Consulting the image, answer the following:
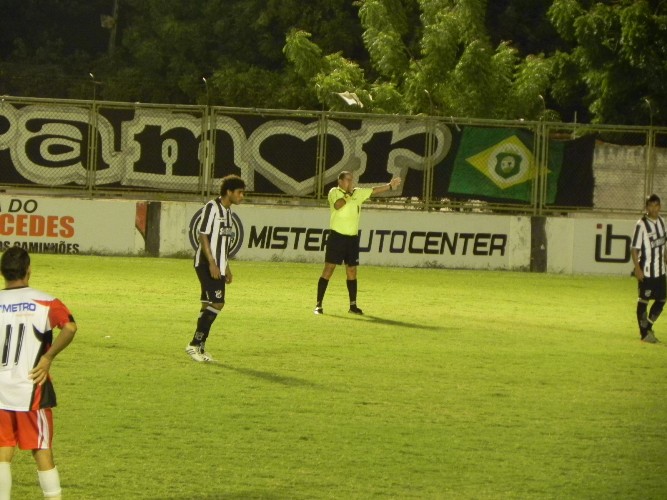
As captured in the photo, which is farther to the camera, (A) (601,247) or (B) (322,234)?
Result: (A) (601,247)

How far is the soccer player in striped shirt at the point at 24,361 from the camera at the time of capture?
6820 mm

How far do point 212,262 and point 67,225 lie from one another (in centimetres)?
1261

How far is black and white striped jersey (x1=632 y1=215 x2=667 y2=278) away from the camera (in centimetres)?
1630

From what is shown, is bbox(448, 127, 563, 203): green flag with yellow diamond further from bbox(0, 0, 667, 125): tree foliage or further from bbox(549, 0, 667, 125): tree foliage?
bbox(549, 0, 667, 125): tree foliage

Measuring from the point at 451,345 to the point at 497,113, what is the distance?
802 inches

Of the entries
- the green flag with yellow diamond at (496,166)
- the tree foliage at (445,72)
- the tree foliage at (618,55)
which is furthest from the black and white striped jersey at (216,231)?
the tree foliage at (618,55)

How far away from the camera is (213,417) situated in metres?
10.4

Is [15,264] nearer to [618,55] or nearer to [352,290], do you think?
[352,290]

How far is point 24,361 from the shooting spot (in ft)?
22.6

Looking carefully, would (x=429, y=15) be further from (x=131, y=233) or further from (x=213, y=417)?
(x=213, y=417)

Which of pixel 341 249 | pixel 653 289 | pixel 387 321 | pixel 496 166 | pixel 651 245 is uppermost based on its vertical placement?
pixel 496 166

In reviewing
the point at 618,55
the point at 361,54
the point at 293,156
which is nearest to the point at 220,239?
the point at 293,156

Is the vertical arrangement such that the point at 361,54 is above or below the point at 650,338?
above

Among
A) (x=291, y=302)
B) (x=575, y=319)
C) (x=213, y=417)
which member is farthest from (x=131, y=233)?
(x=213, y=417)
